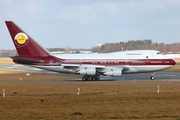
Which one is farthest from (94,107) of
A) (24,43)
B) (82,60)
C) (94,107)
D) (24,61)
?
(24,43)

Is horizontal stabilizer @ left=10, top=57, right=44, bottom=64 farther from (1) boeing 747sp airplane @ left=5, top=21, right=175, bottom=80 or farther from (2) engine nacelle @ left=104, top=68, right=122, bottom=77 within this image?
(2) engine nacelle @ left=104, top=68, right=122, bottom=77

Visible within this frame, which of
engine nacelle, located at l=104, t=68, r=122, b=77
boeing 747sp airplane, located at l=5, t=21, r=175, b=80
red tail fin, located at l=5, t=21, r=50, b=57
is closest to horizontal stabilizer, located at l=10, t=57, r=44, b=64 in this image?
boeing 747sp airplane, located at l=5, t=21, r=175, b=80

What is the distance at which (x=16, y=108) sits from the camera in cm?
2894

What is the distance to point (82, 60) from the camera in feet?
200

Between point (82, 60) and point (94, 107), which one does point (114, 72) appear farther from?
point (94, 107)

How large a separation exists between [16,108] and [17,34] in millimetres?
32555

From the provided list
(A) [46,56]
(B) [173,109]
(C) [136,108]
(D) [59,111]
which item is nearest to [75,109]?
(D) [59,111]

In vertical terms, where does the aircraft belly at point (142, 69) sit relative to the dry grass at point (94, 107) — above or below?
above

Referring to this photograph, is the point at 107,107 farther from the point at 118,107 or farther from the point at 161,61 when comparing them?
the point at 161,61

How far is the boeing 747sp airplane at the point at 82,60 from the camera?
60.2 m

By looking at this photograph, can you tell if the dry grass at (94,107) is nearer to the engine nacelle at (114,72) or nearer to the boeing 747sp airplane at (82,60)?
the engine nacelle at (114,72)

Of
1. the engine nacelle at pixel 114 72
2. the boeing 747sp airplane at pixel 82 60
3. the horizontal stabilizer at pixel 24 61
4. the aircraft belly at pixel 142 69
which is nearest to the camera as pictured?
the engine nacelle at pixel 114 72

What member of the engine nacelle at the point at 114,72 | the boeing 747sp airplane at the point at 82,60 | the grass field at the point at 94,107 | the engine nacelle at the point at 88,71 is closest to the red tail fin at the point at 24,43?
the boeing 747sp airplane at the point at 82,60

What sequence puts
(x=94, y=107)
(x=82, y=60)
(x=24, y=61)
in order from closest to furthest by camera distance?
1. (x=94, y=107)
2. (x=24, y=61)
3. (x=82, y=60)
